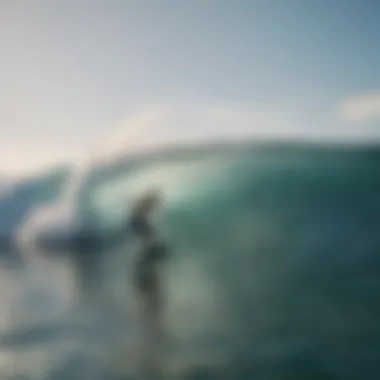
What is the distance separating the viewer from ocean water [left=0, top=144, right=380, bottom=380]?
3.93 ft

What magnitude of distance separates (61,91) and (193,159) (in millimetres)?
317

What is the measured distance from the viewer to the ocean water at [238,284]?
120 cm

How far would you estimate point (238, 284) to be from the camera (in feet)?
4.00

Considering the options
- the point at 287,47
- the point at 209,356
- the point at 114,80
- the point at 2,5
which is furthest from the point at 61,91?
the point at 209,356

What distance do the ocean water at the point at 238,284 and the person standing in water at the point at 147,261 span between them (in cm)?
2

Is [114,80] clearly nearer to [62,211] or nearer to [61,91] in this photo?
[61,91]

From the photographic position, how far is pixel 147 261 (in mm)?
1228

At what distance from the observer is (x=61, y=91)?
124 centimetres

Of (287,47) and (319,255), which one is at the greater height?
(287,47)

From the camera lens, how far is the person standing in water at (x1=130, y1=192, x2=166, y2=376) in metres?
1.21

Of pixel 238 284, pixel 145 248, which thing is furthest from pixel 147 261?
pixel 238 284

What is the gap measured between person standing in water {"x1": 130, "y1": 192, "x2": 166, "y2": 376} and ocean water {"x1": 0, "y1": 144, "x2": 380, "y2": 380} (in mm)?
22

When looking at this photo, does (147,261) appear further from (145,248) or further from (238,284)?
(238,284)

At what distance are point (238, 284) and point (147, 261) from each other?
0.20m
